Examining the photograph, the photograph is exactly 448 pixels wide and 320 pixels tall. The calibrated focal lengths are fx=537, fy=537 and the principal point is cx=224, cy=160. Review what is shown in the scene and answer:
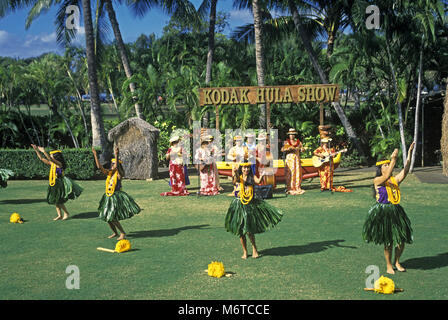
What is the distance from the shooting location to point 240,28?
80.2 feet

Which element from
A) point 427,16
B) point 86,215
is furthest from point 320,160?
point 86,215

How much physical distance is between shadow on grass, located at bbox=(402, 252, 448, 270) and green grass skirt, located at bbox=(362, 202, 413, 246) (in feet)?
1.89

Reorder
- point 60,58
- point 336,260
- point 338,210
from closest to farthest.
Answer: point 336,260
point 338,210
point 60,58

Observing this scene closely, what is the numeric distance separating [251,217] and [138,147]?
36.9 ft

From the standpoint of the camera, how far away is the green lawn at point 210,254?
6523 mm

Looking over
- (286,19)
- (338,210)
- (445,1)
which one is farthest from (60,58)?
(338,210)

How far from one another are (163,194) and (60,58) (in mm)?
17029

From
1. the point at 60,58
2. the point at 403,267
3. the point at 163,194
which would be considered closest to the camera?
the point at 403,267

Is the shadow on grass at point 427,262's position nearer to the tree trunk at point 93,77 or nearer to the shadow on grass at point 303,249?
the shadow on grass at point 303,249

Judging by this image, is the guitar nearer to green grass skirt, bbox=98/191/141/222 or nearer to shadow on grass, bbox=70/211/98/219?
shadow on grass, bbox=70/211/98/219

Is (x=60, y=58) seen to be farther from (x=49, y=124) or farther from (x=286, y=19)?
(x=286, y=19)

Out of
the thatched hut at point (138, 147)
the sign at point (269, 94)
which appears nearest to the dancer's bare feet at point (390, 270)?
the sign at point (269, 94)

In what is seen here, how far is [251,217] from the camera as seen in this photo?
25.6 ft

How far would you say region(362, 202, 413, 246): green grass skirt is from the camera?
690 centimetres
